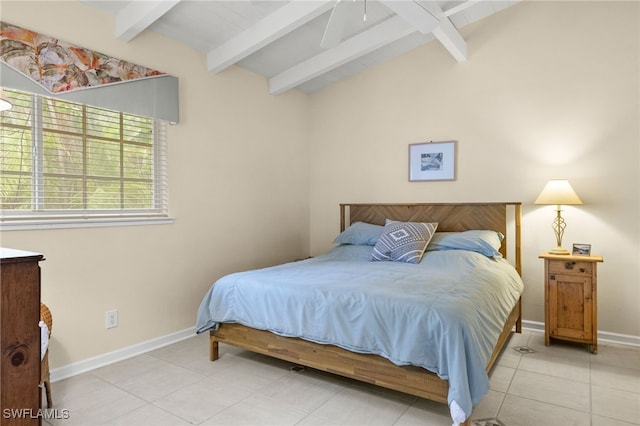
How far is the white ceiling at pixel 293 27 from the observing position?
2.76 m

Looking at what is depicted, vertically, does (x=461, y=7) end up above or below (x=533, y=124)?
above

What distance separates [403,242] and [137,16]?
2.64 metres

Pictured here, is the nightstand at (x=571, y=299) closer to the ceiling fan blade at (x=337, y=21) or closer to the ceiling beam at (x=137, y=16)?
the ceiling fan blade at (x=337, y=21)

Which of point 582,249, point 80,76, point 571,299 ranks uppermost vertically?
point 80,76

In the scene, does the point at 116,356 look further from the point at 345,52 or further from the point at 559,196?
the point at 559,196

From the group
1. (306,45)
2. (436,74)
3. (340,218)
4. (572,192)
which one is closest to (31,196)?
(306,45)

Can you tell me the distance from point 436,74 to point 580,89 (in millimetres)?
1289

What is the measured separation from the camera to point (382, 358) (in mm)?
2135

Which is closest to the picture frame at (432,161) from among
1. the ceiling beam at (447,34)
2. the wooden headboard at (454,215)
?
the wooden headboard at (454,215)

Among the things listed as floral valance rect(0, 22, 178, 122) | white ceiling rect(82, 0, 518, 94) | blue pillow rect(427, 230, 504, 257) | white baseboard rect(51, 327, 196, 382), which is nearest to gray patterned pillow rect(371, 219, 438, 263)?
blue pillow rect(427, 230, 504, 257)

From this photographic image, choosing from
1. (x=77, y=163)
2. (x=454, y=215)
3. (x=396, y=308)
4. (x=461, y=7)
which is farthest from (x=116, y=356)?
(x=461, y=7)

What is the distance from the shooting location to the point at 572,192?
10.4 feet

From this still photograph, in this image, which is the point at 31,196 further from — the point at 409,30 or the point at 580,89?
the point at 580,89

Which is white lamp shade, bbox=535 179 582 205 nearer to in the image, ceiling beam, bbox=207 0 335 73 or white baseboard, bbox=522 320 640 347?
white baseboard, bbox=522 320 640 347
